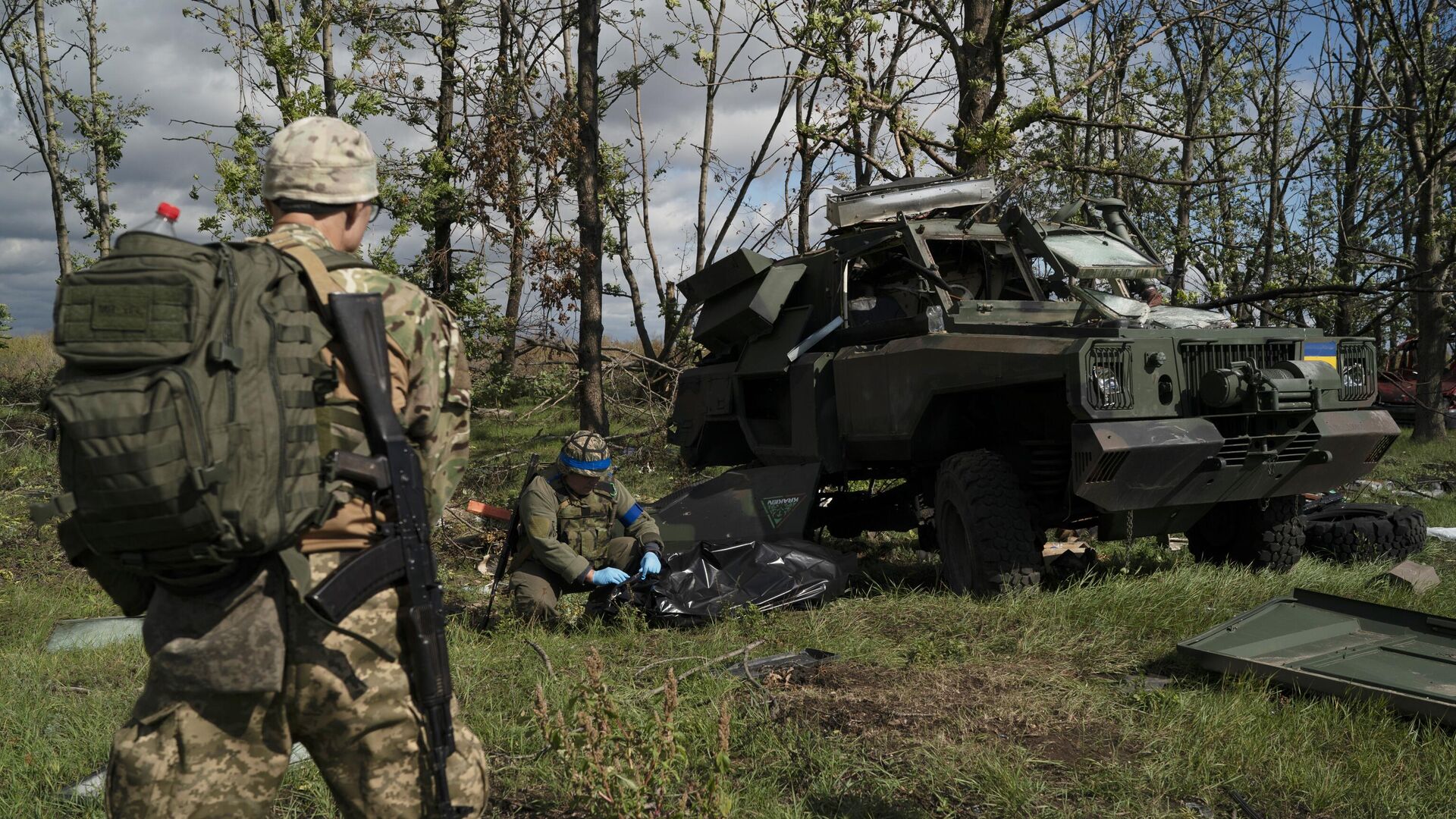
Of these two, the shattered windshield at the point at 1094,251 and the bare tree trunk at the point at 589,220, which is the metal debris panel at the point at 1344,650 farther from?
the bare tree trunk at the point at 589,220

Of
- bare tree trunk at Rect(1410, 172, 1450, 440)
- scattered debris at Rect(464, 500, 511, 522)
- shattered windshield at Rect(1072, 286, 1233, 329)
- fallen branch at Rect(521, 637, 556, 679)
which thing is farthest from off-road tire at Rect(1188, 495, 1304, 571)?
bare tree trunk at Rect(1410, 172, 1450, 440)

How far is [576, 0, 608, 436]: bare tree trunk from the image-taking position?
939 centimetres

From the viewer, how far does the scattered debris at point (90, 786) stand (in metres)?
3.33

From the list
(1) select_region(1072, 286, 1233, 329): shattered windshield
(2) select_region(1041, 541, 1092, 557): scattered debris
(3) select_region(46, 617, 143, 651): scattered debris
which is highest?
(1) select_region(1072, 286, 1233, 329): shattered windshield

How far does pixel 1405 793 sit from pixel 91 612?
5867 millimetres

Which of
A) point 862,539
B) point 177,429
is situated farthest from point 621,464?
point 177,429

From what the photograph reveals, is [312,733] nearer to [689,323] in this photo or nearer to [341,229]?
[341,229]

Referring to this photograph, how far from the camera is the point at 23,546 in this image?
7.32 metres

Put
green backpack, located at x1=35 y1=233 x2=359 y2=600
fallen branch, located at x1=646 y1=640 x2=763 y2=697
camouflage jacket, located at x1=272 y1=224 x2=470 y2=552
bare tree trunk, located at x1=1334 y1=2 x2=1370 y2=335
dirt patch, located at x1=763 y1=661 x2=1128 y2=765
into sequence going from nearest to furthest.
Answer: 1. green backpack, located at x1=35 y1=233 x2=359 y2=600
2. camouflage jacket, located at x1=272 y1=224 x2=470 y2=552
3. dirt patch, located at x1=763 y1=661 x2=1128 y2=765
4. fallen branch, located at x1=646 y1=640 x2=763 y2=697
5. bare tree trunk, located at x1=1334 y1=2 x2=1370 y2=335

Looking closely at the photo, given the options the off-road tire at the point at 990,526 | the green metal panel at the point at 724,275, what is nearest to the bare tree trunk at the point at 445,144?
the green metal panel at the point at 724,275

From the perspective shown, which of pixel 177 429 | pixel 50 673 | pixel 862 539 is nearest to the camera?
pixel 177 429

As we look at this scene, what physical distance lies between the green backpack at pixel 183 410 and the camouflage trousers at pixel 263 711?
0.10 m

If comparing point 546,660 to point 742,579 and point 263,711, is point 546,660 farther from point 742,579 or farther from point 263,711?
point 263,711

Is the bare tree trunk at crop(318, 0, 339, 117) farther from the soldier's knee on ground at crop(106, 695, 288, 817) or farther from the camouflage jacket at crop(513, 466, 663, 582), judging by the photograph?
the soldier's knee on ground at crop(106, 695, 288, 817)
